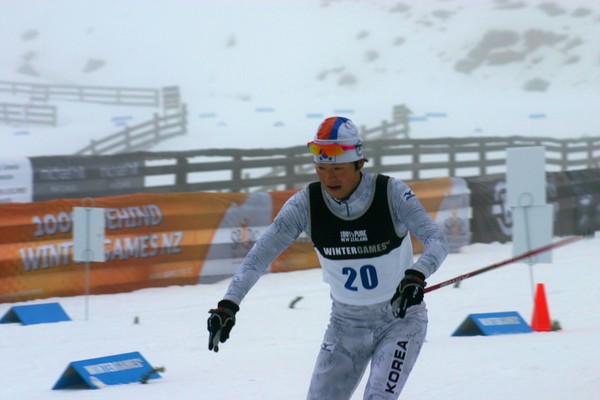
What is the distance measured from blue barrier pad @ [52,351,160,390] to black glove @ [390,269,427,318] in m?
4.64

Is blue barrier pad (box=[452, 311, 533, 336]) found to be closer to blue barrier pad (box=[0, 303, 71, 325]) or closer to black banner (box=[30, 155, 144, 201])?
blue barrier pad (box=[0, 303, 71, 325])

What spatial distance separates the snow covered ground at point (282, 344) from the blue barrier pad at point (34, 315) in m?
0.15

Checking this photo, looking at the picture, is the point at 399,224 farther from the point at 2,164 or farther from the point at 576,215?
the point at 576,215

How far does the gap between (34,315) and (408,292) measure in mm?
8588

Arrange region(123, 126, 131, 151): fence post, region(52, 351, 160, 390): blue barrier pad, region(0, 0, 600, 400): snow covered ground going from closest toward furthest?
region(52, 351, 160, 390): blue barrier pad, region(0, 0, 600, 400): snow covered ground, region(123, 126, 131, 151): fence post

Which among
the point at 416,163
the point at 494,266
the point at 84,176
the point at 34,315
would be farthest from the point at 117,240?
the point at 416,163

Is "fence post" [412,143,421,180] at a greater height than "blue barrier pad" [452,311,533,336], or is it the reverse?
"fence post" [412,143,421,180]

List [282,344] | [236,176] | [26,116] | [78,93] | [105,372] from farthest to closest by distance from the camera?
[78,93], [26,116], [236,176], [282,344], [105,372]

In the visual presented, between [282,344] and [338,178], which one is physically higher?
[338,178]

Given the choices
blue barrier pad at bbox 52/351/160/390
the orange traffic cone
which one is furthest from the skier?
the orange traffic cone

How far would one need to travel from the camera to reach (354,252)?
489cm

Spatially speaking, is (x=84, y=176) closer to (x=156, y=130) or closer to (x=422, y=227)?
(x=422, y=227)

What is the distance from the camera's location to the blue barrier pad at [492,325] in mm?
10734

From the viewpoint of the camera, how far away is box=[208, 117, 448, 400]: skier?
482cm
